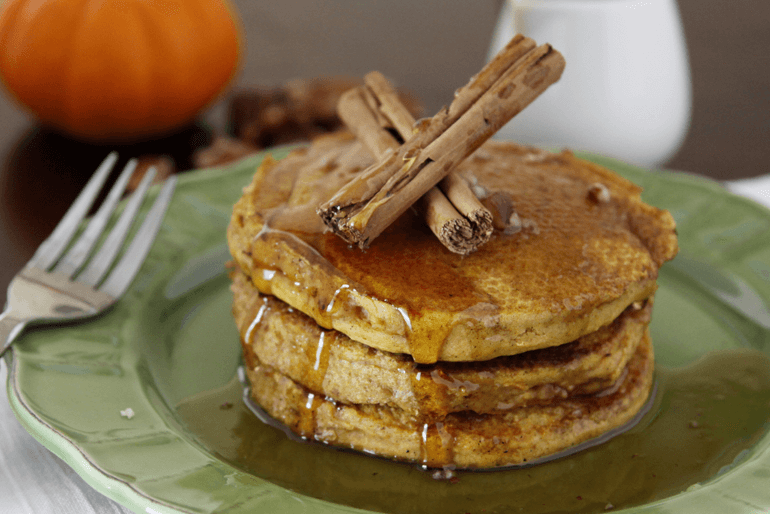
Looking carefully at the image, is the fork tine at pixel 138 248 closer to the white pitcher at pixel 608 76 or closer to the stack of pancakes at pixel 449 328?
the stack of pancakes at pixel 449 328

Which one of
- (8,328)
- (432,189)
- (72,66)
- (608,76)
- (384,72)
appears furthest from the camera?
(384,72)

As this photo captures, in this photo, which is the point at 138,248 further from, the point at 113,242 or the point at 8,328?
the point at 8,328

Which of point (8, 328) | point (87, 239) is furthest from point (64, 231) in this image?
point (8, 328)

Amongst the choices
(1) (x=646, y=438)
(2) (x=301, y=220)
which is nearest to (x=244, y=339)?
(2) (x=301, y=220)

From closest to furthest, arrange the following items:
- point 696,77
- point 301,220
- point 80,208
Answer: point 301,220, point 80,208, point 696,77

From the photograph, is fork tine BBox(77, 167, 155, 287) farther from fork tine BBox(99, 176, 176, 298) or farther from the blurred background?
the blurred background

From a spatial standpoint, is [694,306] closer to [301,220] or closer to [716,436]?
[716,436]

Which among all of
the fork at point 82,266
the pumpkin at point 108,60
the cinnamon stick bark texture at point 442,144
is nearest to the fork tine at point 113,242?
the fork at point 82,266
